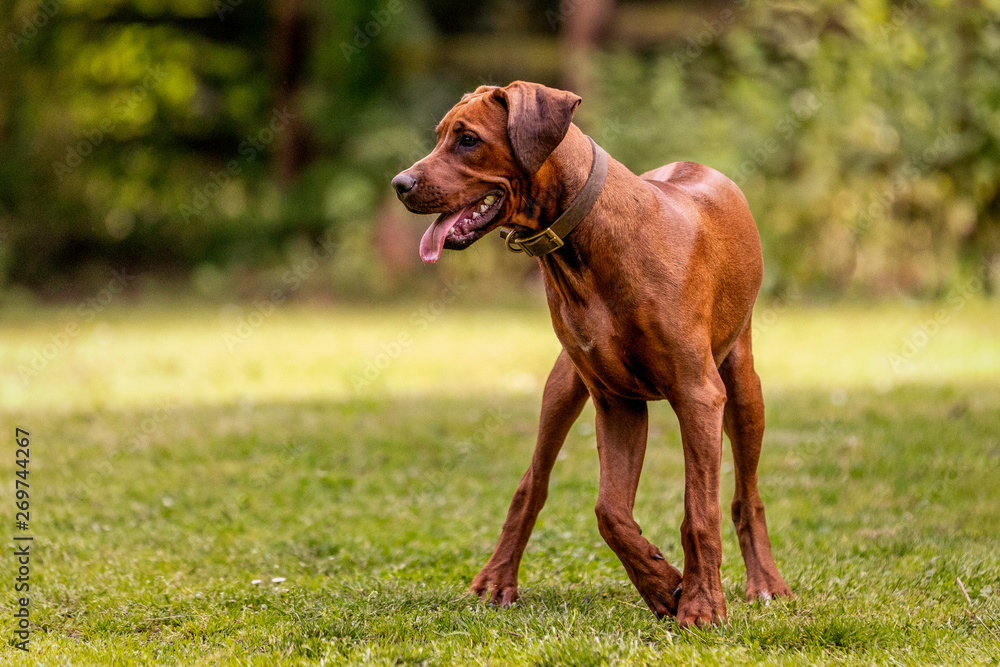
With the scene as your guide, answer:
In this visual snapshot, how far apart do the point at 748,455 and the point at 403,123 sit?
16140 millimetres

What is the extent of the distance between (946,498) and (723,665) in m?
3.64

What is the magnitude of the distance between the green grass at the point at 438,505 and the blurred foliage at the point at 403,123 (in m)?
2.44

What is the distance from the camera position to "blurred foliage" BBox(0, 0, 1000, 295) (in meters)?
15.4

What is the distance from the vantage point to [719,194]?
5.05 meters

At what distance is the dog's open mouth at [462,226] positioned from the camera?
14.0ft

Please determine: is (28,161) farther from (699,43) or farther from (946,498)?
(946,498)

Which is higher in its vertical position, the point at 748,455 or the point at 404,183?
the point at 404,183

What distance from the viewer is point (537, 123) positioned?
4.25 m

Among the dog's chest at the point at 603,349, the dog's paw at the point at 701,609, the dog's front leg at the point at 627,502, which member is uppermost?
the dog's chest at the point at 603,349

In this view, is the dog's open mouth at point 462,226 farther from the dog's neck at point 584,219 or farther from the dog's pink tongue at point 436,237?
the dog's neck at point 584,219

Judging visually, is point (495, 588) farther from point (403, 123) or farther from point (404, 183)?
point (403, 123)

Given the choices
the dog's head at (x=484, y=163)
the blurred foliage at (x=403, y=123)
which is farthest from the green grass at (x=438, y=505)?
the blurred foliage at (x=403, y=123)

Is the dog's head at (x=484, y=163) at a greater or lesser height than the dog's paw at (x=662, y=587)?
greater

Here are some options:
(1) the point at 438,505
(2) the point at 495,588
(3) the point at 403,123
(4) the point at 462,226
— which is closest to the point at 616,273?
(4) the point at 462,226
